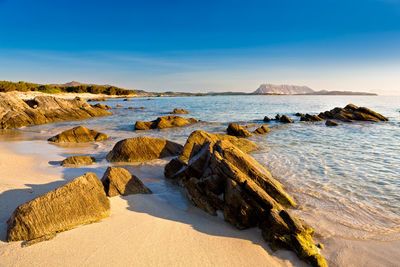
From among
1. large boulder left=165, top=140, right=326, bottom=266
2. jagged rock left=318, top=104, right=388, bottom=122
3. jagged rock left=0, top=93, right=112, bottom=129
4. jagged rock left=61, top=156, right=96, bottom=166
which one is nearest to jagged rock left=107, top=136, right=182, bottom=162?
jagged rock left=61, top=156, right=96, bottom=166

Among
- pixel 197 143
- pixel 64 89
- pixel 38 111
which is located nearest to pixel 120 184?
pixel 197 143

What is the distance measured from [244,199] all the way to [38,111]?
1109 inches

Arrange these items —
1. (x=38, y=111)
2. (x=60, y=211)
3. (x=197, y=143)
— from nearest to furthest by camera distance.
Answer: (x=60, y=211) → (x=197, y=143) → (x=38, y=111)

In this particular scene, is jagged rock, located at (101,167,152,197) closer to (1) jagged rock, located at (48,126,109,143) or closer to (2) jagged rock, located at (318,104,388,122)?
(1) jagged rock, located at (48,126,109,143)

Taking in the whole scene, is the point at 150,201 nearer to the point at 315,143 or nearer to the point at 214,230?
the point at 214,230

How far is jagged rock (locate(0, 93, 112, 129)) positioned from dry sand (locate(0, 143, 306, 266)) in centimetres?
2095

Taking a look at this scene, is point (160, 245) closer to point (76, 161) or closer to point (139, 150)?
point (76, 161)

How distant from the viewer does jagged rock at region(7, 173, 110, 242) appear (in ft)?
11.9

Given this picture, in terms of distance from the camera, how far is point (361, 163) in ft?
31.8

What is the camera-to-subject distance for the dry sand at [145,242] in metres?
3.32

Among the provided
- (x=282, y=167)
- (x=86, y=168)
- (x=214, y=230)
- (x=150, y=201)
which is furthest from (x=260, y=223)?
(x=86, y=168)

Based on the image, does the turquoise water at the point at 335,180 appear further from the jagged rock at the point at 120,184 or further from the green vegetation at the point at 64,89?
the green vegetation at the point at 64,89

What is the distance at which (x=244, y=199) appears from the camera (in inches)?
184

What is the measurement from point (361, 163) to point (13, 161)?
47.1 feet
